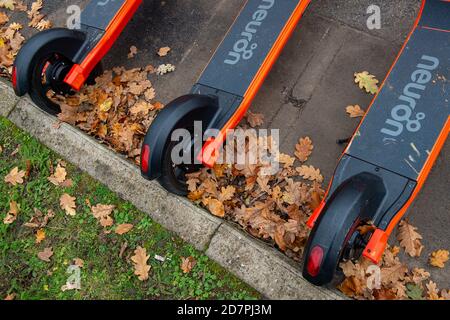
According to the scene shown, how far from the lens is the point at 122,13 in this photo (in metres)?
4.90

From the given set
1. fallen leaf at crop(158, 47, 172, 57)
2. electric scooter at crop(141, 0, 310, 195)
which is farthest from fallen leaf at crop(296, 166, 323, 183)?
fallen leaf at crop(158, 47, 172, 57)

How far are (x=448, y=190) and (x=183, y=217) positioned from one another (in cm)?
226

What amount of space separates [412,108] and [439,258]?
4.01 feet

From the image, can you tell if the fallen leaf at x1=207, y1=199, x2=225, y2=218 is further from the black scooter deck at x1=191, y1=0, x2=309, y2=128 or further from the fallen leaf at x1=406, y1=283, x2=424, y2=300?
the fallen leaf at x1=406, y1=283, x2=424, y2=300

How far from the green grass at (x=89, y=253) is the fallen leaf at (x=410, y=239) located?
4.08ft

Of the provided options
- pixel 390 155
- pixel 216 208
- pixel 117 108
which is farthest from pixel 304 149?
pixel 117 108

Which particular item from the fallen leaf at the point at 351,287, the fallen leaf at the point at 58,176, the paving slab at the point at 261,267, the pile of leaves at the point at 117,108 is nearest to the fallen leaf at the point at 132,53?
the pile of leaves at the point at 117,108

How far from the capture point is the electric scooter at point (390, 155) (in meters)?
3.27

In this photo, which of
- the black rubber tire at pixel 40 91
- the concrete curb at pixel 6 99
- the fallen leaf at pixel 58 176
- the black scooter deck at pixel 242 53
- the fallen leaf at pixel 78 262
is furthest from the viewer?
the concrete curb at pixel 6 99

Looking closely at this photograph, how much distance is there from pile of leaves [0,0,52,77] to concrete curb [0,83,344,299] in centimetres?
37

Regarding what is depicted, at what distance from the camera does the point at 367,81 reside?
447cm

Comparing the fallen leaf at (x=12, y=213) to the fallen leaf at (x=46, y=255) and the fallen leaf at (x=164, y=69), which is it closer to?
the fallen leaf at (x=46, y=255)

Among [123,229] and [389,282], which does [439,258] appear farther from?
[123,229]

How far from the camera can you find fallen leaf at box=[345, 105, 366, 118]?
4.35 metres
